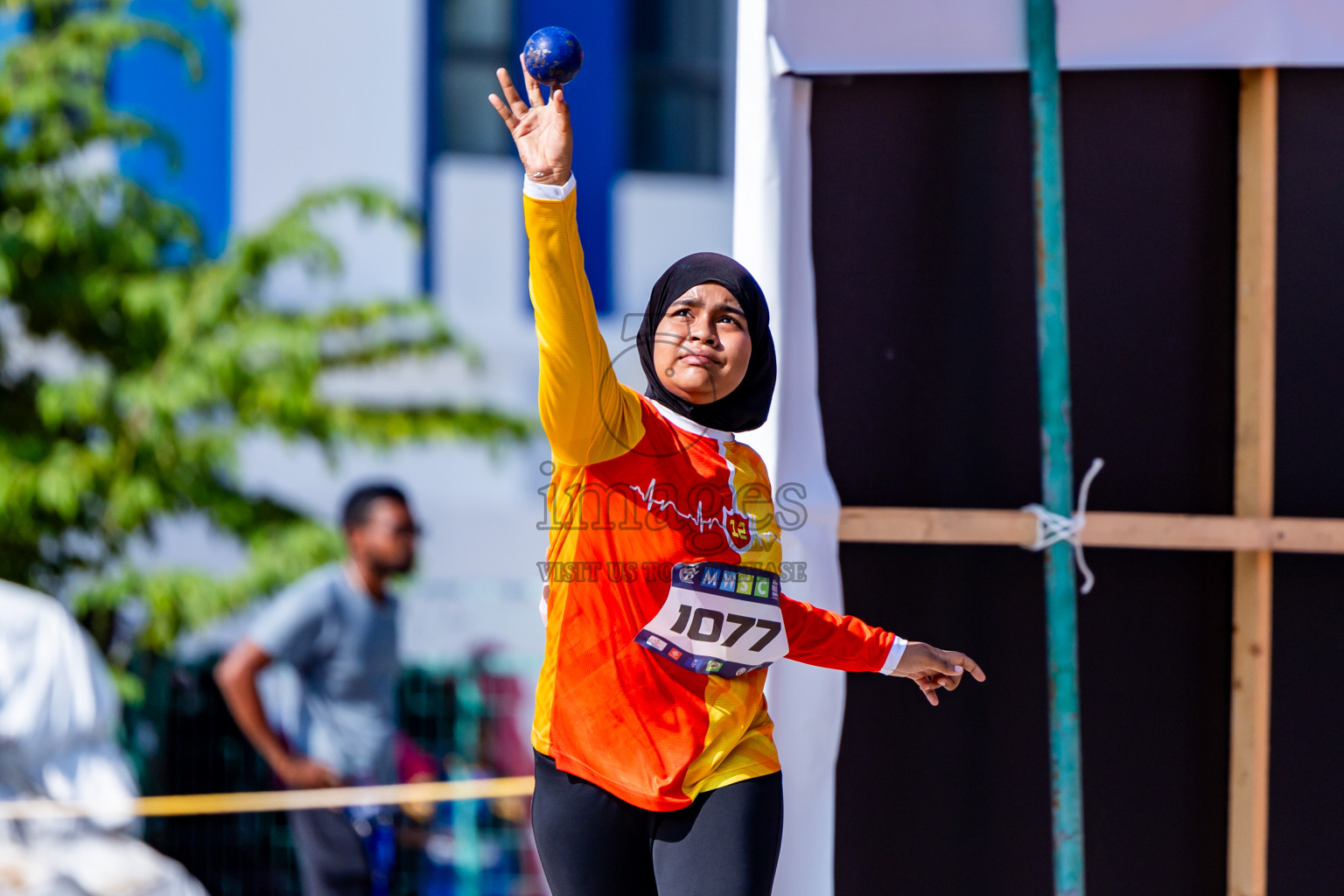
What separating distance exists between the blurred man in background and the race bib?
236cm

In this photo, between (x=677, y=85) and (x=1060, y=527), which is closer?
(x=1060, y=527)

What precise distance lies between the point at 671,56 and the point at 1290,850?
8.31 m

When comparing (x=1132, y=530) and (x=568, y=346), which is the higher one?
(x=568, y=346)

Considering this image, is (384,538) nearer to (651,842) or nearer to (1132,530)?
(651,842)

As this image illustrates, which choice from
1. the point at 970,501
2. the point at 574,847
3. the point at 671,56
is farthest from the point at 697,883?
the point at 671,56

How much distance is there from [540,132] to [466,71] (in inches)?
305

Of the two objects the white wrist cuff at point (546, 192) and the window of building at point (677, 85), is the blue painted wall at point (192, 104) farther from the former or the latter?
the white wrist cuff at point (546, 192)

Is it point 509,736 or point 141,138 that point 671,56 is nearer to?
point 141,138

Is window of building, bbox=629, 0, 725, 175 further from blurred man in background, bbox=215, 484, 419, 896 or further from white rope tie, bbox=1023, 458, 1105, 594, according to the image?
white rope tie, bbox=1023, 458, 1105, 594

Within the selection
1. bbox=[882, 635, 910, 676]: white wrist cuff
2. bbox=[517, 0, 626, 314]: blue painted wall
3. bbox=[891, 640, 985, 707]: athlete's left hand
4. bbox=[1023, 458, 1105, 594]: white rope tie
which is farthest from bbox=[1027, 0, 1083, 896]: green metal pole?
bbox=[517, 0, 626, 314]: blue painted wall

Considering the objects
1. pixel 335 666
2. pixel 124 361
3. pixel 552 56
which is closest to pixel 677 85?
pixel 124 361

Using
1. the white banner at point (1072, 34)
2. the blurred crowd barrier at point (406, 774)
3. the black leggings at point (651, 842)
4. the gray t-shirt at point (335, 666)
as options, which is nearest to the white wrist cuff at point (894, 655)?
the black leggings at point (651, 842)

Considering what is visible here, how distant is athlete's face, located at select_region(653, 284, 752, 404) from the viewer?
214 cm

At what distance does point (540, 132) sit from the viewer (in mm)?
1944
